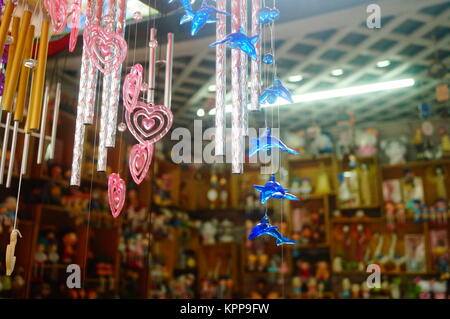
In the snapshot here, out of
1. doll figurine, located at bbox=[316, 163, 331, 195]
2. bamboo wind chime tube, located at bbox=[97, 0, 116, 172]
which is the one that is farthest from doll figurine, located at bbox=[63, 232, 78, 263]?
doll figurine, located at bbox=[316, 163, 331, 195]

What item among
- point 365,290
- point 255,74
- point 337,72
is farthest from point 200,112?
point 255,74

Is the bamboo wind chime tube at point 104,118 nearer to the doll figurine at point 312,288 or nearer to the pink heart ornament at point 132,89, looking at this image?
the pink heart ornament at point 132,89

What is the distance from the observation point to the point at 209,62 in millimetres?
3721

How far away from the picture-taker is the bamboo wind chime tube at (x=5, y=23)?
62.7 inches

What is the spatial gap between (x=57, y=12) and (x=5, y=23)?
191 mm

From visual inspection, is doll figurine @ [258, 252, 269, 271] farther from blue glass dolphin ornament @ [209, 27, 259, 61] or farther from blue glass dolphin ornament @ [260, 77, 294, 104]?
blue glass dolphin ornament @ [209, 27, 259, 61]

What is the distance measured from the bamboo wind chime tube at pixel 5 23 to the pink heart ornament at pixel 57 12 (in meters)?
0.12

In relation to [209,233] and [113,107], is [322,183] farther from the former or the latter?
[113,107]

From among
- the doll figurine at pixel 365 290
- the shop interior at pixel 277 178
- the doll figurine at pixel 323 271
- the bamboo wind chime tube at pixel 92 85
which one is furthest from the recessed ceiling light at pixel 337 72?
the bamboo wind chime tube at pixel 92 85

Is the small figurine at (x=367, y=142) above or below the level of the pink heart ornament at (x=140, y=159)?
above

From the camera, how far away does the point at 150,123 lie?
1.73 m

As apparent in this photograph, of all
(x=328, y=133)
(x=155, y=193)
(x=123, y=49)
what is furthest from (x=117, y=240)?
(x=123, y=49)

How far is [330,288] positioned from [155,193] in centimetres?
206

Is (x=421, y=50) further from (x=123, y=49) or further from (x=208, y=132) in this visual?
(x=123, y=49)
